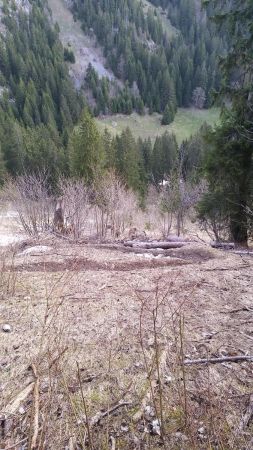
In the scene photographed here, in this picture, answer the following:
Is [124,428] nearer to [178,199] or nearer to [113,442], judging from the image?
[113,442]

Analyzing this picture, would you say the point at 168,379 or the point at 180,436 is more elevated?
the point at 168,379

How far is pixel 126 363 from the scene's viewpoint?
2.75m

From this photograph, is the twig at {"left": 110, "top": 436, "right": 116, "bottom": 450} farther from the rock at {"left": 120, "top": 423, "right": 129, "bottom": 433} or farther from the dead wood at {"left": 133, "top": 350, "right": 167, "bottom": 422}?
the dead wood at {"left": 133, "top": 350, "right": 167, "bottom": 422}

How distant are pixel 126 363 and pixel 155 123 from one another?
3535 inches

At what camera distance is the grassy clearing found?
81.0m

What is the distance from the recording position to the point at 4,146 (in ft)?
146

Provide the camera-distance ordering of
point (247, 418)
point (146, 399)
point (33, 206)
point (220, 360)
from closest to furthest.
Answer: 1. point (247, 418)
2. point (146, 399)
3. point (220, 360)
4. point (33, 206)

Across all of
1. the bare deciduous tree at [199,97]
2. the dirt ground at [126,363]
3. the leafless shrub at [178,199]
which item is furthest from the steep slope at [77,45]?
the dirt ground at [126,363]

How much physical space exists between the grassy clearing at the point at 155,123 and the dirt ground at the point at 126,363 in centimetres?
7923

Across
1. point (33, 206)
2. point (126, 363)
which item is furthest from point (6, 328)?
point (33, 206)

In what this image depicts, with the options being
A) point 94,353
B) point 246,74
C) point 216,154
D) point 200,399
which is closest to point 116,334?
point 94,353

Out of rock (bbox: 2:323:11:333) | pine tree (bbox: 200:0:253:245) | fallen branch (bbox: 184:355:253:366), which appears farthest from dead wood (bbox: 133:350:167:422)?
pine tree (bbox: 200:0:253:245)

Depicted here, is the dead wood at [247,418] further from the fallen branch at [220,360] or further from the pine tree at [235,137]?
the pine tree at [235,137]

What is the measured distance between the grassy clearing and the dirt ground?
260 ft
